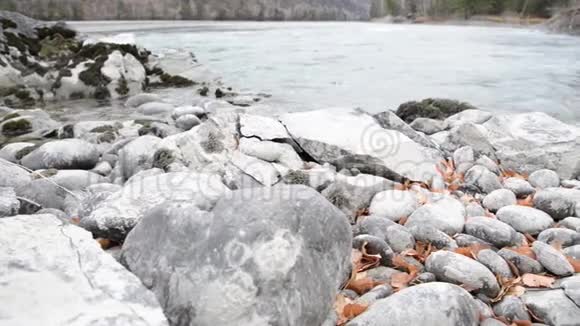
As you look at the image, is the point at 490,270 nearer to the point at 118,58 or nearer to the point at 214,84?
the point at 214,84

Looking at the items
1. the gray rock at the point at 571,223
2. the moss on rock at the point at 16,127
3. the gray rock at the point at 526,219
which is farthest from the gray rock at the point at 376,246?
the moss on rock at the point at 16,127

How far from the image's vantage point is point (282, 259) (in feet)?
7.16

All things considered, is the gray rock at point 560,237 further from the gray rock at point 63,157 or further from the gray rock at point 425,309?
the gray rock at point 63,157

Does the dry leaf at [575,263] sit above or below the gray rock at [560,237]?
below

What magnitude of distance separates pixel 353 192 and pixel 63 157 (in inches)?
112

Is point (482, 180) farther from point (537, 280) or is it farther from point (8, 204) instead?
point (8, 204)

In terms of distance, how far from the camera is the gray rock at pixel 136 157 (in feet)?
14.0

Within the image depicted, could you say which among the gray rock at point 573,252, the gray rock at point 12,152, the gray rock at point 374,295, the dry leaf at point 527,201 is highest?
the gray rock at point 12,152

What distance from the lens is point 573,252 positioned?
2.83 metres

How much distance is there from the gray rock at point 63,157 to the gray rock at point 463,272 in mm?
3424

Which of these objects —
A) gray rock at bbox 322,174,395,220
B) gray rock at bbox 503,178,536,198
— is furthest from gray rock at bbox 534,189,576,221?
gray rock at bbox 322,174,395,220

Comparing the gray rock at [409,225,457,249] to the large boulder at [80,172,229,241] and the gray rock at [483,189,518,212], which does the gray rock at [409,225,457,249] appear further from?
the large boulder at [80,172,229,241]

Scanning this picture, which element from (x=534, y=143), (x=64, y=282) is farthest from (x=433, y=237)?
(x=534, y=143)

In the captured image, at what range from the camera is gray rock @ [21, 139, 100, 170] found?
14.9 ft
